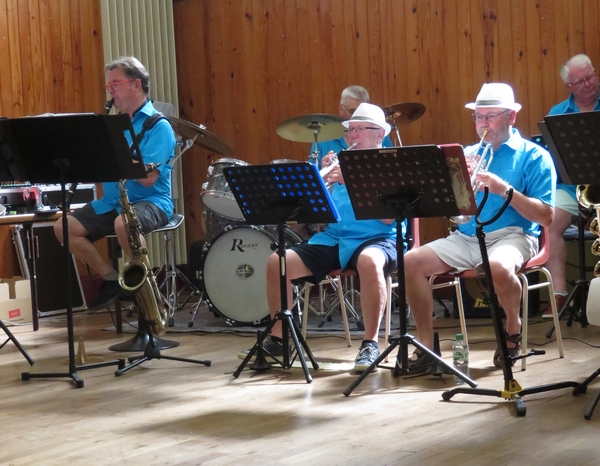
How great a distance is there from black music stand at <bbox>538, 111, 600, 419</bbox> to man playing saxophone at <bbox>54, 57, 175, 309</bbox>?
7.31ft

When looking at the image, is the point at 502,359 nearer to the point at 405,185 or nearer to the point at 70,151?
the point at 405,185

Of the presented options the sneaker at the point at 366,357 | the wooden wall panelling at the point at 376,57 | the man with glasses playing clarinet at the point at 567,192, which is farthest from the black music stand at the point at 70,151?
the wooden wall panelling at the point at 376,57

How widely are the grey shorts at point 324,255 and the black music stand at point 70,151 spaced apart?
2.81 feet

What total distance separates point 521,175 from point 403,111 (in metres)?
1.84

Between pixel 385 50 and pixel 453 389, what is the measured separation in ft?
12.2

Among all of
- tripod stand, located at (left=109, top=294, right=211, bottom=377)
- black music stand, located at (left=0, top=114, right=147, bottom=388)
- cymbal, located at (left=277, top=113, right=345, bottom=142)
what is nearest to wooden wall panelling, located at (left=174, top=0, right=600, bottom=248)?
cymbal, located at (left=277, top=113, right=345, bottom=142)

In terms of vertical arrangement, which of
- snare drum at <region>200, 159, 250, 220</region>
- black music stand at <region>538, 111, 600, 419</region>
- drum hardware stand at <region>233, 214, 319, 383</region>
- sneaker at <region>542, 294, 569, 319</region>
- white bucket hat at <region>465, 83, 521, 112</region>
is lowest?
sneaker at <region>542, 294, 569, 319</region>

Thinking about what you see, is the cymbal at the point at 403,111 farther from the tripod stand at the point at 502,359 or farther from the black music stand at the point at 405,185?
the tripod stand at the point at 502,359

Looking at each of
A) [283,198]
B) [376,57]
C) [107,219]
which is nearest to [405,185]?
[283,198]

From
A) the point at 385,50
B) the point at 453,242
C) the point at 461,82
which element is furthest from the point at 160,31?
the point at 453,242

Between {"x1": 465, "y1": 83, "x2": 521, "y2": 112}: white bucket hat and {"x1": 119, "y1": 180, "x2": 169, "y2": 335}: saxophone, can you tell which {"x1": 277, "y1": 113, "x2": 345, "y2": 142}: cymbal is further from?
{"x1": 465, "y1": 83, "x2": 521, "y2": 112}: white bucket hat

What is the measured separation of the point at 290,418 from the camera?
11.2 feet

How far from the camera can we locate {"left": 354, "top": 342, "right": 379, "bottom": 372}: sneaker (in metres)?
4.12

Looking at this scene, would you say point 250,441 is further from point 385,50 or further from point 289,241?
point 385,50
